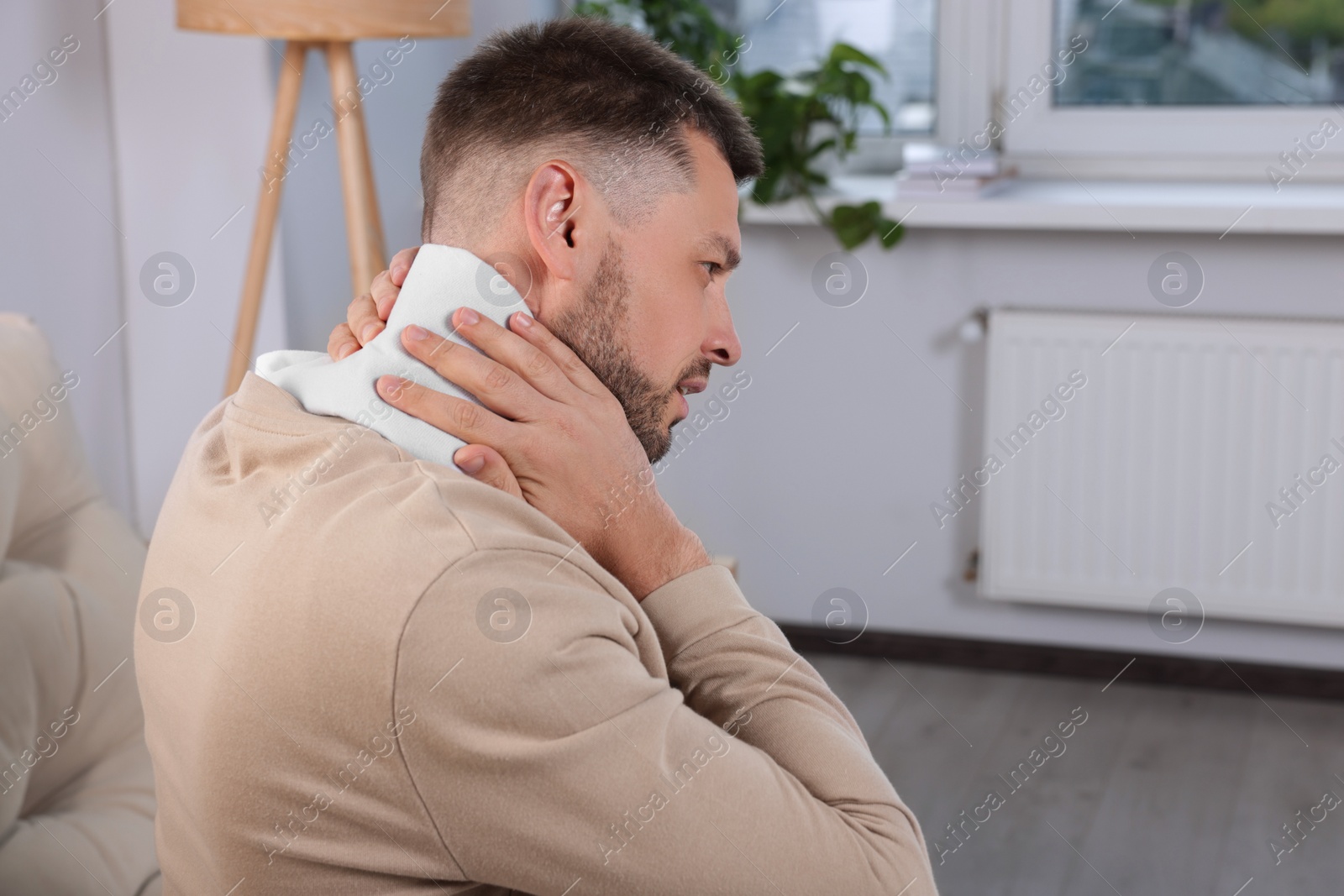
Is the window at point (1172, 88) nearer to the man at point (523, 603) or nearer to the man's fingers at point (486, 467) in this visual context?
the man at point (523, 603)

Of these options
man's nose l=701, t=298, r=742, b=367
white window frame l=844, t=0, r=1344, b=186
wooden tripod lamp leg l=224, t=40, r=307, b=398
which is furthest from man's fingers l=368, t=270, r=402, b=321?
white window frame l=844, t=0, r=1344, b=186

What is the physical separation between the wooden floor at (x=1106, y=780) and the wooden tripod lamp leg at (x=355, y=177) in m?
1.30

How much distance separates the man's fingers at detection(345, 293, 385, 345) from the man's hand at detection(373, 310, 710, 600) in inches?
5.7

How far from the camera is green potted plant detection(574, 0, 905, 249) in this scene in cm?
264

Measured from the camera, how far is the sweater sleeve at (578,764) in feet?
2.21

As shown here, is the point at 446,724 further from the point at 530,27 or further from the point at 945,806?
the point at 945,806

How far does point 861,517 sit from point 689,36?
1114 mm

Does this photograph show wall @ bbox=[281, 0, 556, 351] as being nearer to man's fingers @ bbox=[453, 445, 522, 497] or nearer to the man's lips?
the man's lips

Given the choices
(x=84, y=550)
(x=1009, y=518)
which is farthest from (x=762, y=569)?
(x=84, y=550)

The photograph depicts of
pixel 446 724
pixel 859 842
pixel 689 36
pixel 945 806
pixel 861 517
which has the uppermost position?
pixel 689 36

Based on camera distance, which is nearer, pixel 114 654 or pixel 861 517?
pixel 114 654

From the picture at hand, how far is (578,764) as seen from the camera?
688 mm

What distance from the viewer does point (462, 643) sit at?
26.4 inches

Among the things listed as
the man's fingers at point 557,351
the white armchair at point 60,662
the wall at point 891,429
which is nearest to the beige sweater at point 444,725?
the man's fingers at point 557,351
